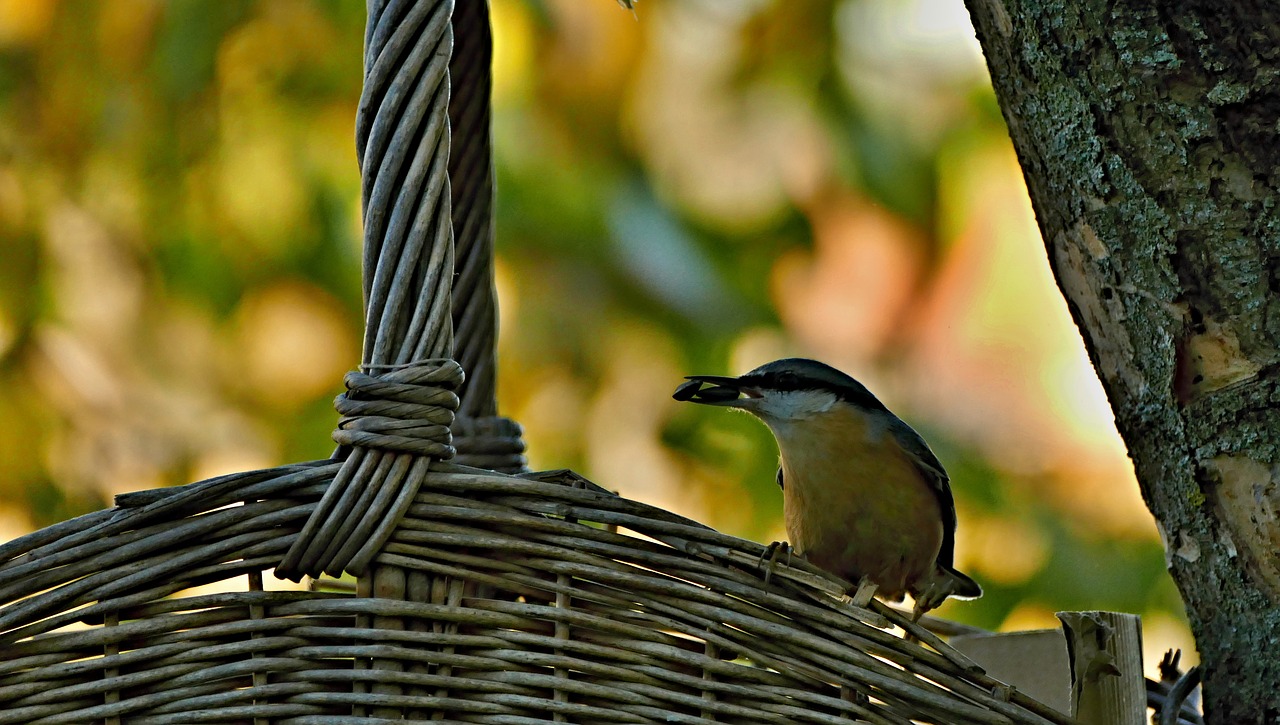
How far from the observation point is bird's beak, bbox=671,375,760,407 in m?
1.17

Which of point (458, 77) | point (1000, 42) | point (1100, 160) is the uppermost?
point (458, 77)

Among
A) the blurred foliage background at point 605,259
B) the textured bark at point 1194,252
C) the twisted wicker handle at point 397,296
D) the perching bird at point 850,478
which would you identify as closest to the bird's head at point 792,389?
the perching bird at point 850,478

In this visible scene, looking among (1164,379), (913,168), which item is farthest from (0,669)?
(913,168)

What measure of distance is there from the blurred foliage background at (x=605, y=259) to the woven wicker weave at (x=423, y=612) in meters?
1.78

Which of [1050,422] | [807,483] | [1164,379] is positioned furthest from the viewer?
[1050,422]

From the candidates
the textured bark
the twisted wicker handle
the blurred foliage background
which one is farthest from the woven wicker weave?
the blurred foliage background

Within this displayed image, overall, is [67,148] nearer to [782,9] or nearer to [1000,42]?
[782,9]

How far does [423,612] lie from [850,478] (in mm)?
566

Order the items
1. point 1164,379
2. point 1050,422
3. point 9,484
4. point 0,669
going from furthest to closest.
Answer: point 1050,422, point 9,484, point 1164,379, point 0,669

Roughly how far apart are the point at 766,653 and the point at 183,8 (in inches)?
92.9

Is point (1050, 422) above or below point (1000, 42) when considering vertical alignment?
above

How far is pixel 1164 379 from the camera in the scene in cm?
91

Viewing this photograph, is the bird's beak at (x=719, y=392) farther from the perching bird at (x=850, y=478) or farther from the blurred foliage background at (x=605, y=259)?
the blurred foliage background at (x=605, y=259)

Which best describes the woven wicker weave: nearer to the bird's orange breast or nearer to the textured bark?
the textured bark
